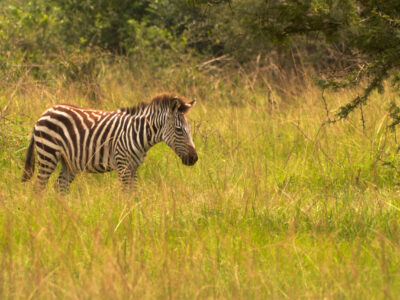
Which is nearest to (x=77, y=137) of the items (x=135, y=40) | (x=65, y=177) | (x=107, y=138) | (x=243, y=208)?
(x=107, y=138)

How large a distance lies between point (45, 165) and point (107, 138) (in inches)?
26.2

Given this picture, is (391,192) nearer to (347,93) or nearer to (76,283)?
(76,283)

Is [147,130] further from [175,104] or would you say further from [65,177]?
[65,177]

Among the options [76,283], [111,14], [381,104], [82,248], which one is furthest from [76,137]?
[111,14]

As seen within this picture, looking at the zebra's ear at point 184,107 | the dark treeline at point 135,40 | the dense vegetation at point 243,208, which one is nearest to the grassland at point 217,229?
the dense vegetation at point 243,208

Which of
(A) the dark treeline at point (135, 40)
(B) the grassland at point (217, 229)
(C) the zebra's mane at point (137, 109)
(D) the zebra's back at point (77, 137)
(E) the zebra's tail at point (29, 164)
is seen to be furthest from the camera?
(A) the dark treeline at point (135, 40)

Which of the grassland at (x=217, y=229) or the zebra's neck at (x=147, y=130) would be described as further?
the zebra's neck at (x=147, y=130)

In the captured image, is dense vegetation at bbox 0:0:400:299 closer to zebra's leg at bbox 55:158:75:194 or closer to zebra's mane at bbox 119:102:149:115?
zebra's leg at bbox 55:158:75:194

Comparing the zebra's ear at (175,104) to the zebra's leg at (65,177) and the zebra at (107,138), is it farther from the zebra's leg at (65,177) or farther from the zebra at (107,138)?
the zebra's leg at (65,177)

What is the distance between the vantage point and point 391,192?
515 centimetres

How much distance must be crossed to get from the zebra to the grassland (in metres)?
0.32

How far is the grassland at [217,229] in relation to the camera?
3.32 m

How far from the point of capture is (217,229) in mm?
4246

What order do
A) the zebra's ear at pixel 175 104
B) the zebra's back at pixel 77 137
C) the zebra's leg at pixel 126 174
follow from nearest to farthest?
the zebra's leg at pixel 126 174
the zebra's ear at pixel 175 104
the zebra's back at pixel 77 137
